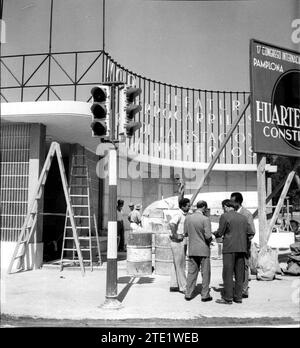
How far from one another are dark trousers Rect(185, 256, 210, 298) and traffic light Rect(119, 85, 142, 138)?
8.58ft

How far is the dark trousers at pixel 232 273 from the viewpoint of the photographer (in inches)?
293

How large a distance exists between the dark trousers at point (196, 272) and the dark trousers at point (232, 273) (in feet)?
1.06

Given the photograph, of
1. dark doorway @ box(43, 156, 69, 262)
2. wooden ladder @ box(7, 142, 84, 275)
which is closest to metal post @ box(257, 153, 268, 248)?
wooden ladder @ box(7, 142, 84, 275)

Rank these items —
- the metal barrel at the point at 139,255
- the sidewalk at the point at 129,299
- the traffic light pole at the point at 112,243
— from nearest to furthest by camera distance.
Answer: the sidewalk at the point at 129,299
the traffic light pole at the point at 112,243
the metal barrel at the point at 139,255

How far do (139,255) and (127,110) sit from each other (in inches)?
171

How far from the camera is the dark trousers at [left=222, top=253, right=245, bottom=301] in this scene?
7.45m

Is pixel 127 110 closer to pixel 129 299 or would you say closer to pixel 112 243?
pixel 112 243

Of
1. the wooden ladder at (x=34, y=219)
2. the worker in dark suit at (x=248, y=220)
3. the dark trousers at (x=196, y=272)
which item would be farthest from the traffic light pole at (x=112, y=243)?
the wooden ladder at (x=34, y=219)

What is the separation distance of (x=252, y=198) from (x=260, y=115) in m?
8.07

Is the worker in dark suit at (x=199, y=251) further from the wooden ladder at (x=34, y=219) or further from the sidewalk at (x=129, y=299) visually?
the wooden ladder at (x=34, y=219)

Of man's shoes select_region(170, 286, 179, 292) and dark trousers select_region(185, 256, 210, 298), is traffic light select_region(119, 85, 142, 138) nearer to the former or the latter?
dark trousers select_region(185, 256, 210, 298)
